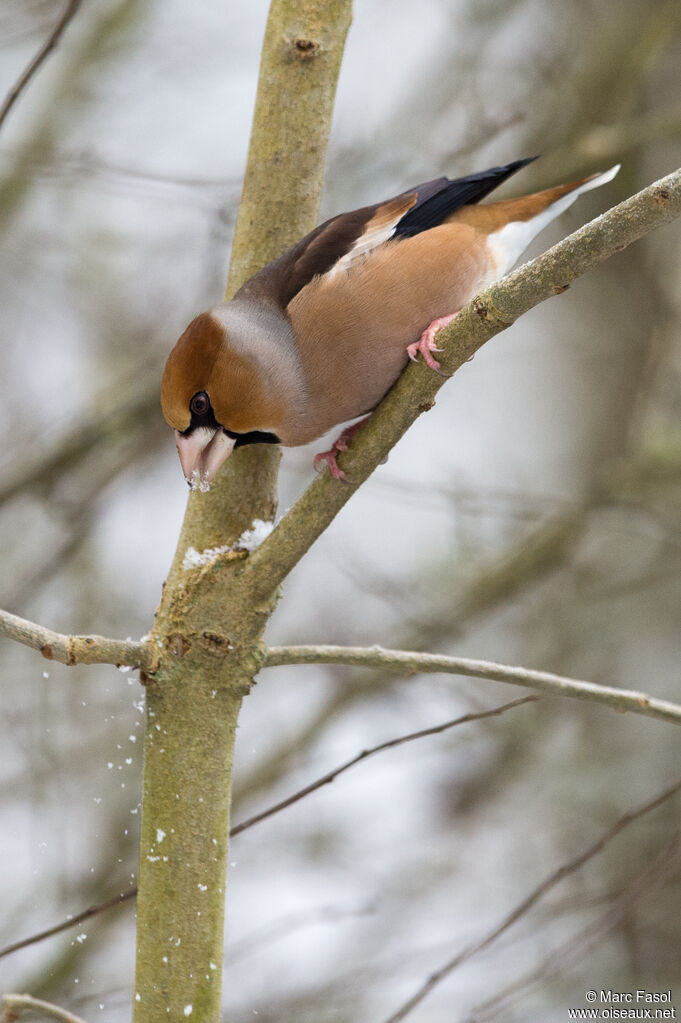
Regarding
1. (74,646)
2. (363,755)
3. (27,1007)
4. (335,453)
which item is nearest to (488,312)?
(335,453)

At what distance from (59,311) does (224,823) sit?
451cm

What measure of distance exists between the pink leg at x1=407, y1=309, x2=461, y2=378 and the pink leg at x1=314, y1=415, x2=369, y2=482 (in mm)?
205

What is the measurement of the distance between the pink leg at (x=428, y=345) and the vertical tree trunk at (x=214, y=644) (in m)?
0.43

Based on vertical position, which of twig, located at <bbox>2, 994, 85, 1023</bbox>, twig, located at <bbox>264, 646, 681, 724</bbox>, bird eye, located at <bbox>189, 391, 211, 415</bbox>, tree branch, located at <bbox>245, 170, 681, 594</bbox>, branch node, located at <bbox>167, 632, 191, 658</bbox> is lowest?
twig, located at <bbox>2, 994, 85, 1023</bbox>

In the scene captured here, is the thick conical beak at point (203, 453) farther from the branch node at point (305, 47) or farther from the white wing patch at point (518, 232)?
the white wing patch at point (518, 232)

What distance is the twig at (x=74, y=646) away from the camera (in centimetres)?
194

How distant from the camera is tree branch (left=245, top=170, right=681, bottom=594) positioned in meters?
1.64

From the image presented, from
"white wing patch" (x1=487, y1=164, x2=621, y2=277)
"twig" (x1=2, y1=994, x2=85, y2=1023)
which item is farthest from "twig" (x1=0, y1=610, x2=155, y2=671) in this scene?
"white wing patch" (x1=487, y1=164, x2=621, y2=277)

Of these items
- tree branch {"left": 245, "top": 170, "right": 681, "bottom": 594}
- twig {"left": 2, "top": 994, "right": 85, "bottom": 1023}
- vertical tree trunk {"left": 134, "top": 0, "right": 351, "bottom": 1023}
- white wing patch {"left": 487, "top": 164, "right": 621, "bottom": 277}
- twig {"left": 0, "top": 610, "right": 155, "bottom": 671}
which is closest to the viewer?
tree branch {"left": 245, "top": 170, "right": 681, "bottom": 594}

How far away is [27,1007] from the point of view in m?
2.10

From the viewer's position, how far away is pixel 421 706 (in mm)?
5848

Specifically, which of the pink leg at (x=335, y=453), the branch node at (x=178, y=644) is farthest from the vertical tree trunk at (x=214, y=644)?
the pink leg at (x=335, y=453)

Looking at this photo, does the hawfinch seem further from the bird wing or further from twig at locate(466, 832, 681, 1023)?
twig at locate(466, 832, 681, 1023)

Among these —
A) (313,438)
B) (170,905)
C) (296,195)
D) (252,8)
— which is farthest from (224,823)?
(252,8)
